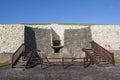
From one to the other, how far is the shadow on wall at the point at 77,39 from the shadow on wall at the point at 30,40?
5.59 meters

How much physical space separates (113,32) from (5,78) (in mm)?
22004

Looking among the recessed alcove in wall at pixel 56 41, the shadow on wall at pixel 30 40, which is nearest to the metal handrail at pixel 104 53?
the shadow on wall at pixel 30 40

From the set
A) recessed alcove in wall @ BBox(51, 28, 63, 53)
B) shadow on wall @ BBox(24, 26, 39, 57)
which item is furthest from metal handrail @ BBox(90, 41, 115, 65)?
recessed alcove in wall @ BBox(51, 28, 63, 53)

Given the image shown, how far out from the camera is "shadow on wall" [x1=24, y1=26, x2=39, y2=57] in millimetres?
27575

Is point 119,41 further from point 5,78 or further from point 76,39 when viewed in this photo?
point 5,78

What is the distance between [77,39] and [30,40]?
802cm

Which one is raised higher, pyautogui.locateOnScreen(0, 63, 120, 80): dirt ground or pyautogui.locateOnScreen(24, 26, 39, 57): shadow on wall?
pyautogui.locateOnScreen(24, 26, 39, 57): shadow on wall

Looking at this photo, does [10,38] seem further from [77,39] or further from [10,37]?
[77,39]

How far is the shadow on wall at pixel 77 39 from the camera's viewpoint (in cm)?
2964

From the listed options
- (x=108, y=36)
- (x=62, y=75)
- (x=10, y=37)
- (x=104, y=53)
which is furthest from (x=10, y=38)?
(x=62, y=75)

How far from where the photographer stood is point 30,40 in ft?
94.2

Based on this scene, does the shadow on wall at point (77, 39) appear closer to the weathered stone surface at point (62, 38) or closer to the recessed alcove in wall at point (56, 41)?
the weathered stone surface at point (62, 38)

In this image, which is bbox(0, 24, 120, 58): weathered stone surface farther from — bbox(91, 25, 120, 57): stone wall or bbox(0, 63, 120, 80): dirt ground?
bbox(0, 63, 120, 80): dirt ground

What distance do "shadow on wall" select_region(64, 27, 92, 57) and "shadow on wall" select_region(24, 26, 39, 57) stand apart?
18.3 feet
